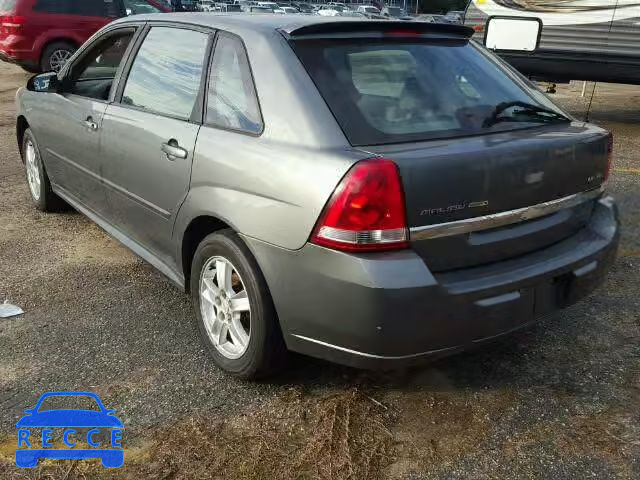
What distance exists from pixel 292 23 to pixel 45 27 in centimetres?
1092

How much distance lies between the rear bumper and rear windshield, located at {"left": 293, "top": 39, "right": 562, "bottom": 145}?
539 mm

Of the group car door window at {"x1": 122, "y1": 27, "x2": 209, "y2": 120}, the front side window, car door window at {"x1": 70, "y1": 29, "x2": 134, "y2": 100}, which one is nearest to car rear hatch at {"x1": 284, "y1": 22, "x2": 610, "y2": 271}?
car door window at {"x1": 122, "y1": 27, "x2": 209, "y2": 120}

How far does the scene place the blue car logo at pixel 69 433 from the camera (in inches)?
97.1

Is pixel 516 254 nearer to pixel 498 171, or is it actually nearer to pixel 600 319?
pixel 498 171

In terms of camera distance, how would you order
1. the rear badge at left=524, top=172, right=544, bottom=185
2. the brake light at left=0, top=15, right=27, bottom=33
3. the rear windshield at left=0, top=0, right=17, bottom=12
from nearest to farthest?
the rear badge at left=524, top=172, right=544, bottom=185
the brake light at left=0, top=15, right=27, bottom=33
the rear windshield at left=0, top=0, right=17, bottom=12

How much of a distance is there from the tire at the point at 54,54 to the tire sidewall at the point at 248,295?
10.9 m

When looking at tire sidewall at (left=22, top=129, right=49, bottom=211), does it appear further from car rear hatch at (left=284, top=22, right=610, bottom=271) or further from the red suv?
the red suv

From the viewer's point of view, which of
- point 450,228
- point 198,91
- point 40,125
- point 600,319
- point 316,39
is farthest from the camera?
point 40,125

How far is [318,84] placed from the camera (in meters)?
2.64

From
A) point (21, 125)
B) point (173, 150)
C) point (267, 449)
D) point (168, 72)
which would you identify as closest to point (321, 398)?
point (267, 449)

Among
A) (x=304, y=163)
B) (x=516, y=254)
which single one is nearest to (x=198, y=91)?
(x=304, y=163)

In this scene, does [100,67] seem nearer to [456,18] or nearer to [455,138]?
[455,138]

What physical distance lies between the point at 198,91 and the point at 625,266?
305cm

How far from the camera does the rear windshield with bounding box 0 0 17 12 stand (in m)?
12.1
